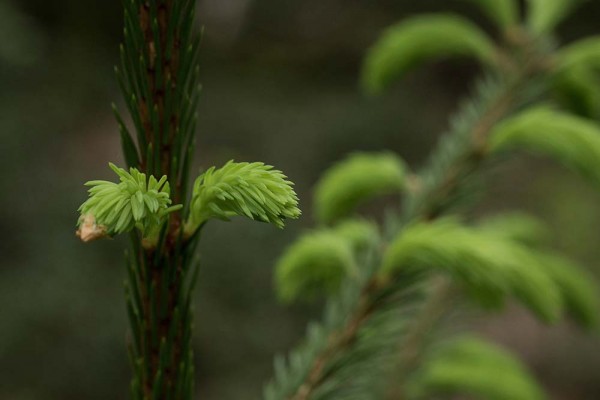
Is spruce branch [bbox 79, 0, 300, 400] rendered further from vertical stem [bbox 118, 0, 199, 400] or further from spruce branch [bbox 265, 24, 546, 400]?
spruce branch [bbox 265, 24, 546, 400]

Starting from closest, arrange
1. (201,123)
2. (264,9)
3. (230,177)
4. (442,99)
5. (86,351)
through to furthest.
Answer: (230,177) < (86,351) < (201,123) < (264,9) < (442,99)

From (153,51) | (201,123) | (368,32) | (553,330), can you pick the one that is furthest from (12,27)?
(553,330)

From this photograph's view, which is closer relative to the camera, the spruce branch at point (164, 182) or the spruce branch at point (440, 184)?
the spruce branch at point (164, 182)

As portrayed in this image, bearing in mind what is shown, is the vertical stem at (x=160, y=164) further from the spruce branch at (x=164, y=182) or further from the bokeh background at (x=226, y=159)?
the bokeh background at (x=226, y=159)

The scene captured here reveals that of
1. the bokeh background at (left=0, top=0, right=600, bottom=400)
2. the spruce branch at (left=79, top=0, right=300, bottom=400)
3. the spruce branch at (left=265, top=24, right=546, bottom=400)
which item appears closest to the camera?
the spruce branch at (left=79, top=0, right=300, bottom=400)

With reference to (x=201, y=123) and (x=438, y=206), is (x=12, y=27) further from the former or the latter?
(x=438, y=206)

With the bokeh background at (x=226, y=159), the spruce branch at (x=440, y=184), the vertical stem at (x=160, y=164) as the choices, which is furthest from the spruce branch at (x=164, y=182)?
the bokeh background at (x=226, y=159)

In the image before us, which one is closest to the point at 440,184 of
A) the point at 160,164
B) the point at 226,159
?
the point at 160,164

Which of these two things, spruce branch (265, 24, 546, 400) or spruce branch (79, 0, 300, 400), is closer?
spruce branch (79, 0, 300, 400)

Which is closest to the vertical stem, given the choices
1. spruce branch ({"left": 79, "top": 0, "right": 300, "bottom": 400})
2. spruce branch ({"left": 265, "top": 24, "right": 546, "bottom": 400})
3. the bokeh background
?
spruce branch ({"left": 79, "top": 0, "right": 300, "bottom": 400})
